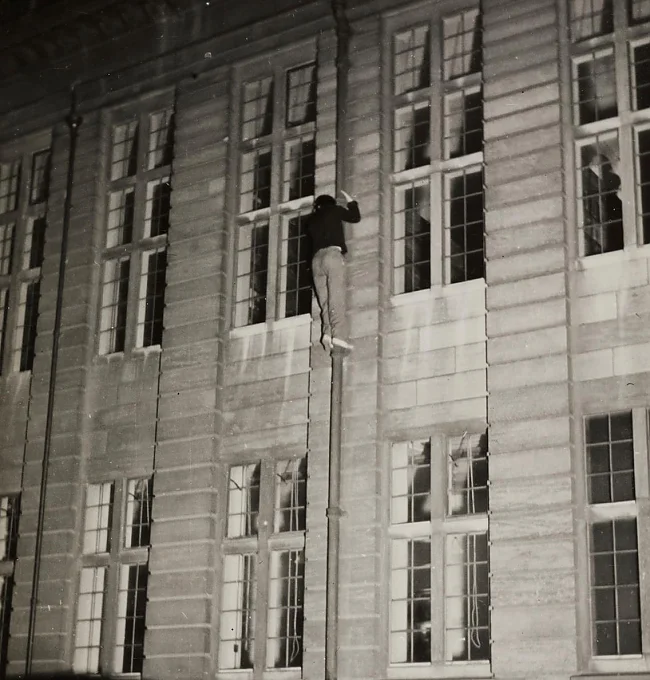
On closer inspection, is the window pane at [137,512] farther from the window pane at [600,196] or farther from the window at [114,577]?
the window pane at [600,196]

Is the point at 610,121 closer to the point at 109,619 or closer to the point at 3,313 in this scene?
the point at 109,619

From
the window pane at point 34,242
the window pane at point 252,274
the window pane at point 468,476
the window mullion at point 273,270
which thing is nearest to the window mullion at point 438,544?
the window pane at point 468,476

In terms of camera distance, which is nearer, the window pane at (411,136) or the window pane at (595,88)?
the window pane at (595,88)

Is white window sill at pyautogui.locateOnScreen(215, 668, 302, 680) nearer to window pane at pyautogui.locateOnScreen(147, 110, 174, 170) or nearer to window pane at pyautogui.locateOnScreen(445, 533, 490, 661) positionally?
window pane at pyautogui.locateOnScreen(445, 533, 490, 661)

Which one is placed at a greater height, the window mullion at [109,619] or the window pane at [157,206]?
the window pane at [157,206]

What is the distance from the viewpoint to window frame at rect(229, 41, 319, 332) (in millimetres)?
21375

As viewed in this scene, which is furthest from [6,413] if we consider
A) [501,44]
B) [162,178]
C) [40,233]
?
[501,44]

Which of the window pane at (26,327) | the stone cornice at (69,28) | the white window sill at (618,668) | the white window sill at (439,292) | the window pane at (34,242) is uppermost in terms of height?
the stone cornice at (69,28)

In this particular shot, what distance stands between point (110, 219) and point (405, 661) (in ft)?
35.7

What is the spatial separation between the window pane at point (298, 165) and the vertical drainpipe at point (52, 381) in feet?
16.5

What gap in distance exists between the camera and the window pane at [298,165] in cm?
2194

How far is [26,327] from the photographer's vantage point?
24906 millimetres

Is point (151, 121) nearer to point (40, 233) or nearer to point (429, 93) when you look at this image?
point (40, 233)

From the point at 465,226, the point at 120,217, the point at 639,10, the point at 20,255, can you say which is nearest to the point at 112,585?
the point at 120,217
